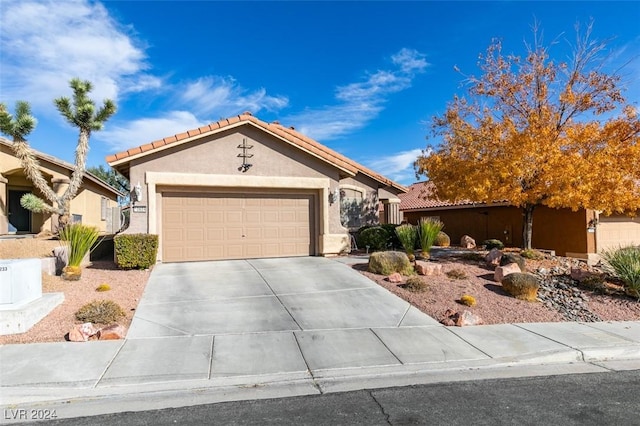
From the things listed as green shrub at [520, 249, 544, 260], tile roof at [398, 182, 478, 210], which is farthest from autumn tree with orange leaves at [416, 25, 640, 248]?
tile roof at [398, 182, 478, 210]

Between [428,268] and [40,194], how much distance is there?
54.3 ft

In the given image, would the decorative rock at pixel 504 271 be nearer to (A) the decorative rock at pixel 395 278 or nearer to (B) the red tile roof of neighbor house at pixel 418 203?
(A) the decorative rock at pixel 395 278

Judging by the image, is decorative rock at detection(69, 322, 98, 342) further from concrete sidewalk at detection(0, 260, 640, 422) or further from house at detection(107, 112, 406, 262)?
house at detection(107, 112, 406, 262)

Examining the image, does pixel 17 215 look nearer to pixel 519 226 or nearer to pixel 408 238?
pixel 408 238

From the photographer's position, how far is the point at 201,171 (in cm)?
1331

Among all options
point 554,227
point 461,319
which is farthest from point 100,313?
point 554,227

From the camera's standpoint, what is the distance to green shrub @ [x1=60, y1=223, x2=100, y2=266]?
10570 millimetres

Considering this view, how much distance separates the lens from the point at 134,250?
1145cm

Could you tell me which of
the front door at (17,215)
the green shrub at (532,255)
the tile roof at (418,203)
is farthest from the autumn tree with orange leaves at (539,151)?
→ the front door at (17,215)

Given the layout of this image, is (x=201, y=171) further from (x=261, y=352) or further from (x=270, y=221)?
(x=261, y=352)

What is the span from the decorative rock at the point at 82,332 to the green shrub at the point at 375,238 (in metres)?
9.94

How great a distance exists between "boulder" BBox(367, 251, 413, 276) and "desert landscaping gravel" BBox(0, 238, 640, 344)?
22 cm

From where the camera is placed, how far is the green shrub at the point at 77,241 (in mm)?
10570

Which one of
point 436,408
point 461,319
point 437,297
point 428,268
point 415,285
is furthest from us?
point 428,268
